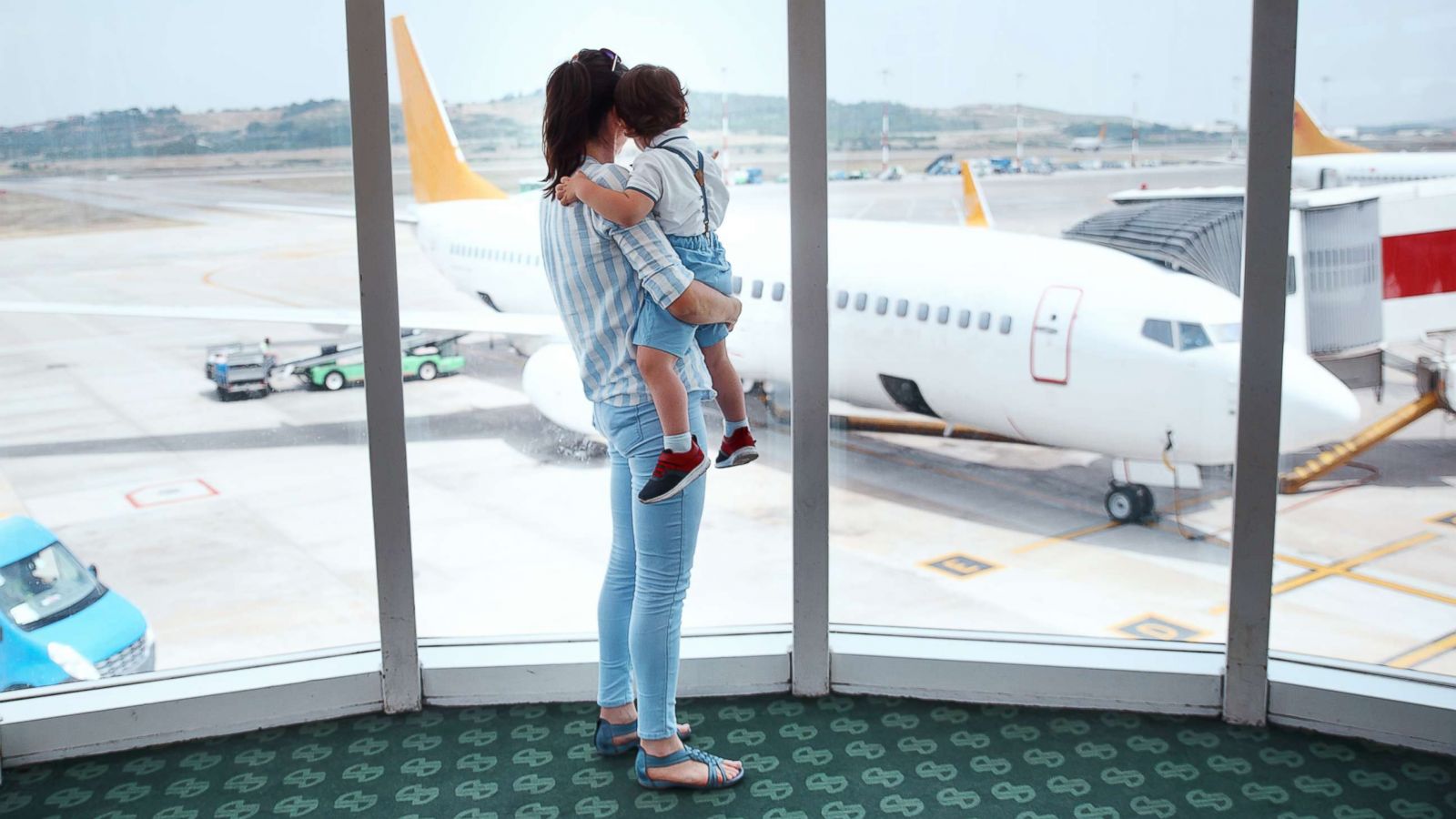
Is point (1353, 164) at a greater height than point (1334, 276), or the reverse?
point (1353, 164)

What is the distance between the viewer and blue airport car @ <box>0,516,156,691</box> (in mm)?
2377

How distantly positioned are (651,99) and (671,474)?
65 cm

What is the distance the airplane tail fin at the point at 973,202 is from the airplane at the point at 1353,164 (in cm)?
134

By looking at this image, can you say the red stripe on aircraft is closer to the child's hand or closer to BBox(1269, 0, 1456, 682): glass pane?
BBox(1269, 0, 1456, 682): glass pane

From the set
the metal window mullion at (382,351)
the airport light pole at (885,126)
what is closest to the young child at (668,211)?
the metal window mullion at (382,351)

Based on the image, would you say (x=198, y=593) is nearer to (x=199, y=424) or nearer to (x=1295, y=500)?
(x=199, y=424)

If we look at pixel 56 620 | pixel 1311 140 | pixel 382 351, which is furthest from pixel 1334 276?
pixel 56 620

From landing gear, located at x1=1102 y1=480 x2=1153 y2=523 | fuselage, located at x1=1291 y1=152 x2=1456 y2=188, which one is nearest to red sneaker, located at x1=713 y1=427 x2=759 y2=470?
fuselage, located at x1=1291 y1=152 x2=1456 y2=188

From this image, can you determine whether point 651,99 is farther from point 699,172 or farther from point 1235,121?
point 1235,121

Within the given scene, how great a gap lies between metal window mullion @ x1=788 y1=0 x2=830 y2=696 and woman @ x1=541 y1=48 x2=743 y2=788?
42 centimetres

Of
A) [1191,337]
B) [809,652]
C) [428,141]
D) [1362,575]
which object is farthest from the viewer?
[1191,337]

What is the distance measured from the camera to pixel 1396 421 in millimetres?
2893

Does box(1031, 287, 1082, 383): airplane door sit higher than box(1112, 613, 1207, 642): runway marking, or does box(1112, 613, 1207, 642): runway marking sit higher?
box(1031, 287, 1082, 383): airplane door

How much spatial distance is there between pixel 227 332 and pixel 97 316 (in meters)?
0.29
